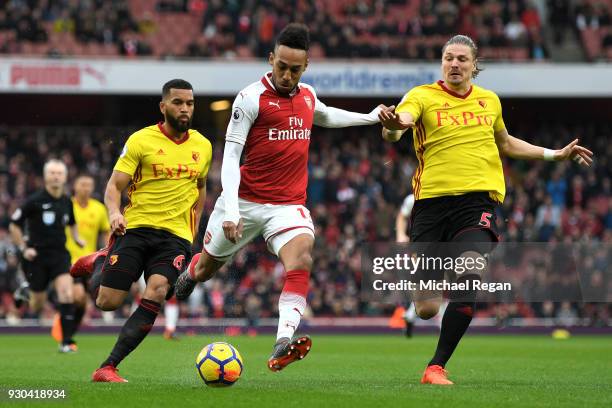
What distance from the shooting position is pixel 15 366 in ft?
36.3

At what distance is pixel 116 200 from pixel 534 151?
3.48 metres

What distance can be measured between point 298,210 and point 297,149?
Answer: 469mm

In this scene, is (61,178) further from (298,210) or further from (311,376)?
(298,210)

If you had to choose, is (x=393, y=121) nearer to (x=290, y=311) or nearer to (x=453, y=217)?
(x=453, y=217)

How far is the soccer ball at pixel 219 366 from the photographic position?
25.2ft

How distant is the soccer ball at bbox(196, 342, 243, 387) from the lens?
767 centimetres

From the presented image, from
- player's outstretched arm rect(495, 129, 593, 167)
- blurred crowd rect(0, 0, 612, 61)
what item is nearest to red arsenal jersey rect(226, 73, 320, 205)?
player's outstretched arm rect(495, 129, 593, 167)

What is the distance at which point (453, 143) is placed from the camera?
8.52 meters

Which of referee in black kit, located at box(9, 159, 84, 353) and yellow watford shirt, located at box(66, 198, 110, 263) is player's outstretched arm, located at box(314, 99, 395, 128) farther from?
yellow watford shirt, located at box(66, 198, 110, 263)

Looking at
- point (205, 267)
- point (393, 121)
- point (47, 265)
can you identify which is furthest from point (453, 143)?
point (47, 265)

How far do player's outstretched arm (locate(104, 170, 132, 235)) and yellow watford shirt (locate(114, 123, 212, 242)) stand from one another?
0.07 m

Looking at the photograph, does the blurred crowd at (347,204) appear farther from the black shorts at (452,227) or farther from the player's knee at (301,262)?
the player's knee at (301,262)

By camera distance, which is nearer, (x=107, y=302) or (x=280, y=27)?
(x=107, y=302)

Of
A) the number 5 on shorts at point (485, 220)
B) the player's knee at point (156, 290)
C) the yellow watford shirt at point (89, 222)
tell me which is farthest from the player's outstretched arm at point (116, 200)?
the yellow watford shirt at point (89, 222)
